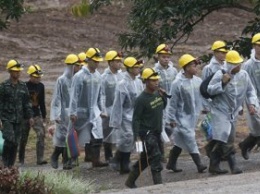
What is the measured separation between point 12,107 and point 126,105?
1908 millimetres

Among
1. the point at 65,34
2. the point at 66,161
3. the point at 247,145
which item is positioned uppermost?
the point at 65,34

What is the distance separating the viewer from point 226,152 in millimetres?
17266

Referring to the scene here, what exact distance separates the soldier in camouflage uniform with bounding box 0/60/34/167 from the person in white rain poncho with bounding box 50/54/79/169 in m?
1.13

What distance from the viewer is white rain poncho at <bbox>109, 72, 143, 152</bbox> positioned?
60.8ft

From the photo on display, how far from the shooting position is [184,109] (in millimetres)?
18438

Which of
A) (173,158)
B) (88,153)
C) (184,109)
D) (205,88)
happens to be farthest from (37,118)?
(205,88)

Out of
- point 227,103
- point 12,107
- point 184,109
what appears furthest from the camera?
point 12,107

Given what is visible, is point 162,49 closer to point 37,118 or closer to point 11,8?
point 37,118

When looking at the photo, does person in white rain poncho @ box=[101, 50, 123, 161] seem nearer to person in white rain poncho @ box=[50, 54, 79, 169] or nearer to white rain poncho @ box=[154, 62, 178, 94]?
person in white rain poncho @ box=[50, 54, 79, 169]

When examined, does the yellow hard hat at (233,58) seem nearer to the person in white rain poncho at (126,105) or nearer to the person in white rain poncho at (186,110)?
the person in white rain poncho at (186,110)

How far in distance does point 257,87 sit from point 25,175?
16.2 feet

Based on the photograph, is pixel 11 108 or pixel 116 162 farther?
pixel 116 162

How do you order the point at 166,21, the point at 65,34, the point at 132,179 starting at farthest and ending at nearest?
1. the point at 65,34
2. the point at 166,21
3. the point at 132,179

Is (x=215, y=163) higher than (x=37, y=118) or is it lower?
lower
